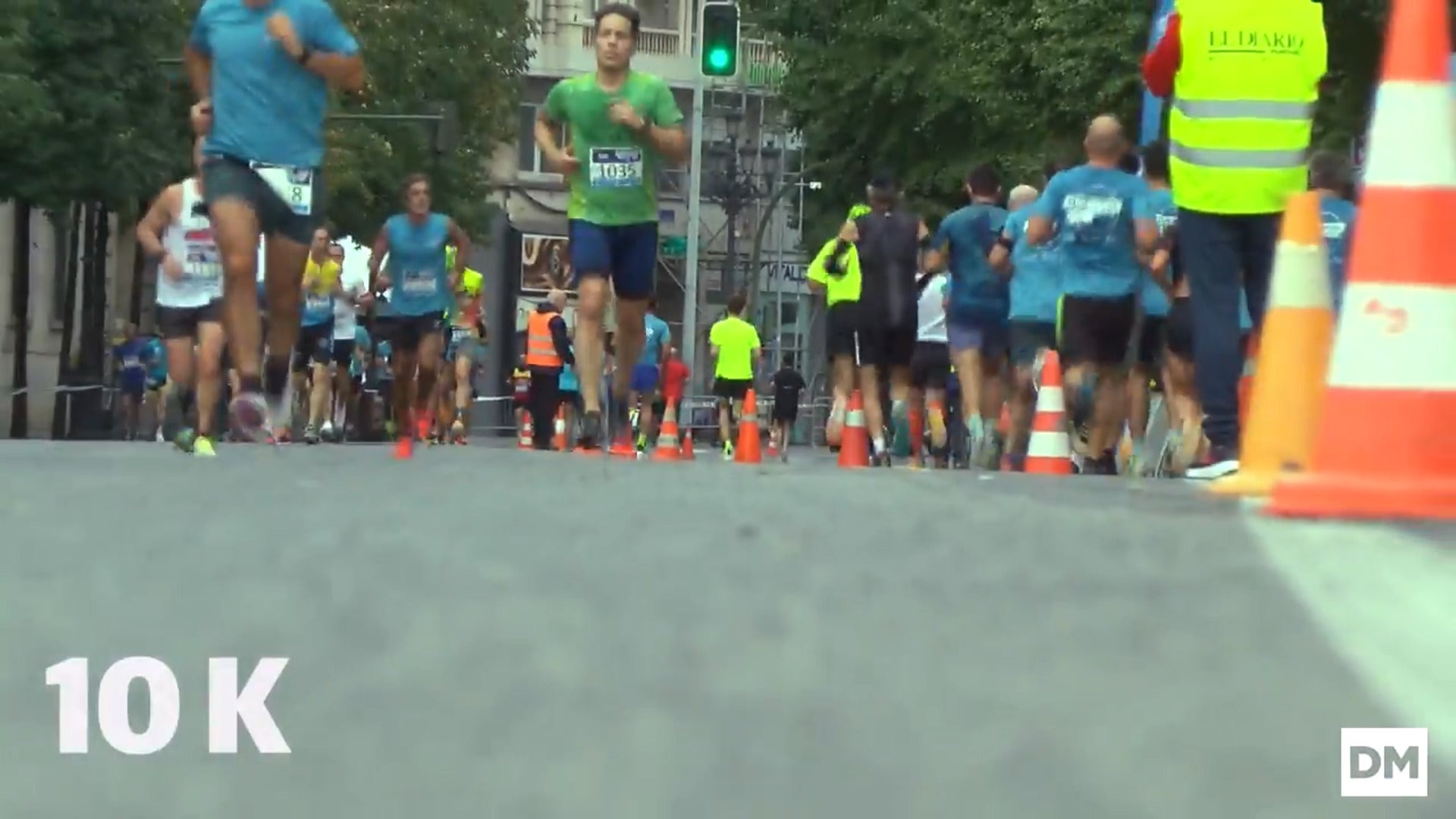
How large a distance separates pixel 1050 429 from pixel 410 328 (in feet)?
18.6

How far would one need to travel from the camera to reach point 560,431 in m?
29.5

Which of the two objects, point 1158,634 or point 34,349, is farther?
point 34,349

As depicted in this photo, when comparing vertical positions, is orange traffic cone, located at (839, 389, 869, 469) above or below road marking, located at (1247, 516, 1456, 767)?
above

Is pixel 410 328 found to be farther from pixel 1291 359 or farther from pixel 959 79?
pixel 959 79

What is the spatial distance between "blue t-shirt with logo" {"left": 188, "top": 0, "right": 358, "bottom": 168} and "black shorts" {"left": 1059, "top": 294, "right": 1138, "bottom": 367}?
3.95m

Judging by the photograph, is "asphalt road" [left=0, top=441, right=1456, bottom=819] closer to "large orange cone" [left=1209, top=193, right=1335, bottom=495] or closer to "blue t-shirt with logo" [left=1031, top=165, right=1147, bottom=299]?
"large orange cone" [left=1209, top=193, right=1335, bottom=495]

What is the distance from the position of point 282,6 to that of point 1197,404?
253 inches

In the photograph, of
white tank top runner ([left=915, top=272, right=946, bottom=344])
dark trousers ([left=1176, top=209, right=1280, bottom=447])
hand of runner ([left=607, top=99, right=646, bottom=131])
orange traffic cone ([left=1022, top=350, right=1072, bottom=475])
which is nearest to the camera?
dark trousers ([left=1176, top=209, right=1280, bottom=447])

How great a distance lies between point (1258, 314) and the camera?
1102cm

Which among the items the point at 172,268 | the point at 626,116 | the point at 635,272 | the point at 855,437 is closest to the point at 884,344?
the point at 855,437

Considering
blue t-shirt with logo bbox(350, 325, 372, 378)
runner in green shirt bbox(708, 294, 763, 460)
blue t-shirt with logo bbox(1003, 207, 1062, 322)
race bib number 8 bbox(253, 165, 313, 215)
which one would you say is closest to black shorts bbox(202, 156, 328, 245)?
race bib number 8 bbox(253, 165, 313, 215)

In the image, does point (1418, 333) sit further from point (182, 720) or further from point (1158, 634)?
point (182, 720)

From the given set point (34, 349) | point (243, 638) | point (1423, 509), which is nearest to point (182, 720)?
point (243, 638)

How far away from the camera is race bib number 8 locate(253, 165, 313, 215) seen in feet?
38.4
